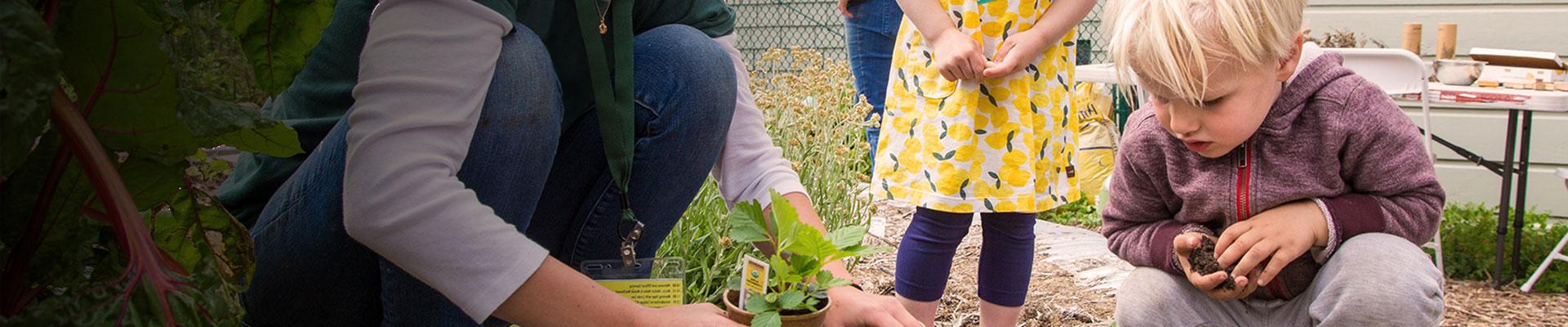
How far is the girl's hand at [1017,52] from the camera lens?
8.14ft

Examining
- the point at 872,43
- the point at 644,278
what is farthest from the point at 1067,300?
the point at 644,278

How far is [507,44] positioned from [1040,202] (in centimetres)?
151

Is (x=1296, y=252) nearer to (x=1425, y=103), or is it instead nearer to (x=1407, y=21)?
(x=1425, y=103)

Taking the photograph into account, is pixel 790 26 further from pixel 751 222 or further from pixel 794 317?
pixel 794 317

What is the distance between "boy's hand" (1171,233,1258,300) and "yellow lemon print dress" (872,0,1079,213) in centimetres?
59

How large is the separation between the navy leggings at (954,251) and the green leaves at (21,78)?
2.01 m

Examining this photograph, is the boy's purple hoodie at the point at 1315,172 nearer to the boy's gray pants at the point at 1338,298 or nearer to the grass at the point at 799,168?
the boy's gray pants at the point at 1338,298

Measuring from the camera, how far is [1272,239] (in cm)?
193

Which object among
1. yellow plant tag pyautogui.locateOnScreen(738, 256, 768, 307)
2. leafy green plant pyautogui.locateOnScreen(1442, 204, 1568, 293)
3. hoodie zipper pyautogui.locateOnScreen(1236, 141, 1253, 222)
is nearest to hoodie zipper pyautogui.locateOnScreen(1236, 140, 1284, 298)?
hoodie zipper pyautogui.locateOnScreen(1236, 141, 1253, 222)

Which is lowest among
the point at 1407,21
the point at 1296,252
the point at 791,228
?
the point at 1407,21

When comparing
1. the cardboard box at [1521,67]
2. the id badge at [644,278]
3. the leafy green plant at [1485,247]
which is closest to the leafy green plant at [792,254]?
the id badge at [644,278]

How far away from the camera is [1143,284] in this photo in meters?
2.11

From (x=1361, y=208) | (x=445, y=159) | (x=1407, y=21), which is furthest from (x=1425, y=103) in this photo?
(x=445, y=159)

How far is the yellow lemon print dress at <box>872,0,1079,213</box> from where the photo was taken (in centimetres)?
255
